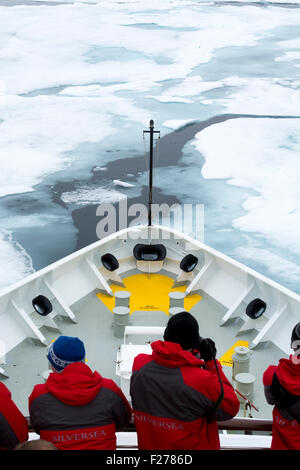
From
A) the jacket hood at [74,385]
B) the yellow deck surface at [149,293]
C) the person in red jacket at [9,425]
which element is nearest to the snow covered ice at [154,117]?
the yellow deck surface at [149,293]

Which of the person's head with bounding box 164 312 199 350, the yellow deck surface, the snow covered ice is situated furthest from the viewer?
the snow covered ice

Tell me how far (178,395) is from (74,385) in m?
0.38

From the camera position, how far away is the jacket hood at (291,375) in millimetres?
2260

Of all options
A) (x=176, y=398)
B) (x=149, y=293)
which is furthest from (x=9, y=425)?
(x=149, y=293)

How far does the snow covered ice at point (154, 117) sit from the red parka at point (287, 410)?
7.30 m

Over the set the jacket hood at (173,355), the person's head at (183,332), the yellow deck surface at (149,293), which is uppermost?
the person's head at (183,332)

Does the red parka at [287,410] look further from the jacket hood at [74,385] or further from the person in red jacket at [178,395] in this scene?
the jacket hood at [74,385]

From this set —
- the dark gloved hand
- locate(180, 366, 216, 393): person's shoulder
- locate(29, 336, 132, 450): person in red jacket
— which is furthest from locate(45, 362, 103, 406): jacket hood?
the dark gloved hand

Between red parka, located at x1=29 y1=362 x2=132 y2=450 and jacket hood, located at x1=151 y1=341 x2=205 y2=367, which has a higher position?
jacket hood, located at x1=151 y1=341 x2=205 y2=367

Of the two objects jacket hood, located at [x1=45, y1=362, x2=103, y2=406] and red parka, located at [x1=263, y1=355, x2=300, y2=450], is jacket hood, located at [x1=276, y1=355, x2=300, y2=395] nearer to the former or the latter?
red parka, located at [x1=263, y1=355, x2=300, y2=450]

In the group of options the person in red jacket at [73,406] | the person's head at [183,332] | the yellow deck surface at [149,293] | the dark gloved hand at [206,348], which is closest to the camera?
the person in red jacket at [73,406]

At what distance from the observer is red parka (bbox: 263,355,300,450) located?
2266 millimetres

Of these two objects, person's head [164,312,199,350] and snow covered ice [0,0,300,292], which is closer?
person's head [164,312,199,350]

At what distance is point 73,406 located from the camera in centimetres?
208
